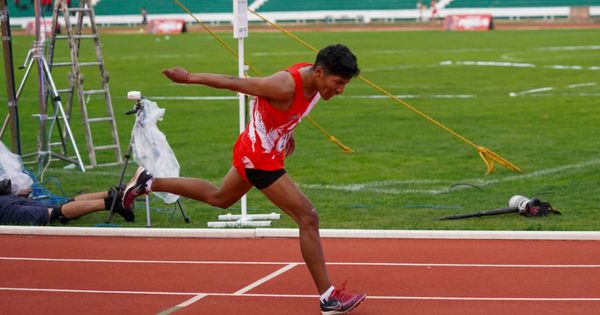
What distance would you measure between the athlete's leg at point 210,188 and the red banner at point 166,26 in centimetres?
5830

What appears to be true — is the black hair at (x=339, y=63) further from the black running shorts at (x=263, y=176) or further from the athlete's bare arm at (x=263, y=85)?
the black running shorts at (x=263, y=176)

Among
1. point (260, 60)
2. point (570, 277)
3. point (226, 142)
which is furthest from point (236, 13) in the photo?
point (260, 60)

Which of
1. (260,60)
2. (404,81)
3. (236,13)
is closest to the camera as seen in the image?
(236,13)

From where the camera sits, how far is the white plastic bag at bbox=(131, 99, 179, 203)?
1128 cm

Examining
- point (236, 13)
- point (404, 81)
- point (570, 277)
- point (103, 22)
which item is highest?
point (236, 13)

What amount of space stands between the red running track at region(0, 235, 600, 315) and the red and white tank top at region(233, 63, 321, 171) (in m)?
1.05

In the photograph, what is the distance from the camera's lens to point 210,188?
858 centimetres

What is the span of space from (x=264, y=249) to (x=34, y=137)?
32.1 ft

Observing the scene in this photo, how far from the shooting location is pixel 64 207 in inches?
451

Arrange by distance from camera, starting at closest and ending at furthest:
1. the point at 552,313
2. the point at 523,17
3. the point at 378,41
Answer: the point at 552,313 → the point at 378,41 → the point at 523,17

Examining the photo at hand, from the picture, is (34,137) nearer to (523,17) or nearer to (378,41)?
(378,41)

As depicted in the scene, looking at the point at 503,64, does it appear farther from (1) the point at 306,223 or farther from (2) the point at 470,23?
(2) the point at 470,23

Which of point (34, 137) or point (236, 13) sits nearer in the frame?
point (236, 13)

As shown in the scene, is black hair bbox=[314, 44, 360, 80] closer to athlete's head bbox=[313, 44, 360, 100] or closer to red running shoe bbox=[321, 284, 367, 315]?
athlete's head bbox=[313, 44, 360, 100]
